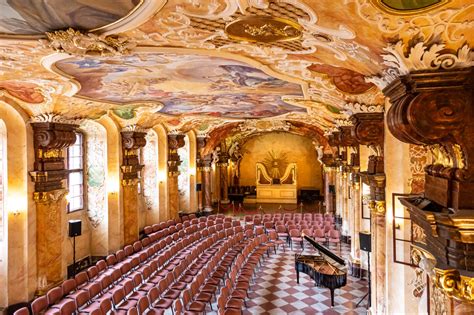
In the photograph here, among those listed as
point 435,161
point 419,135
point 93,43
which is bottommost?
point 435,161

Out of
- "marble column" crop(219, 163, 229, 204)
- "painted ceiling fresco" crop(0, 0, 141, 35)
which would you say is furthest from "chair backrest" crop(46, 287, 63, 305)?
"marble column" crop(219, 163, 229, 204)

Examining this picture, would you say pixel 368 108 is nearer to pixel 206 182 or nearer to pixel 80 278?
pixel 80 278

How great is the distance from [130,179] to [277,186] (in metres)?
17.0

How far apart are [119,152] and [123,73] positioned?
284 inches

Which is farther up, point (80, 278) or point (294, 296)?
point (80, 278)

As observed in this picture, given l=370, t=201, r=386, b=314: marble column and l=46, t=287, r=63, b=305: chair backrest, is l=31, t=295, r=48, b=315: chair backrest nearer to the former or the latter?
l=46, t=287, r=63, b=305: chair backrest

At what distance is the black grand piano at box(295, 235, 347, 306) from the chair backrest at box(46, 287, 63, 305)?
7014mm

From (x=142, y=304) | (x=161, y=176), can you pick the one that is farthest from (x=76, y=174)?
(x=142, y=304)

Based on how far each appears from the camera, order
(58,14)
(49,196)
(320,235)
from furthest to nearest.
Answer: (320,235)
(49,196)
(58,14)

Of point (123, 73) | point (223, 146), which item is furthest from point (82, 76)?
point (223, 146)

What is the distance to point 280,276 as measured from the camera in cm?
1293

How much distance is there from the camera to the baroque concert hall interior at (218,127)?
10.2 ft

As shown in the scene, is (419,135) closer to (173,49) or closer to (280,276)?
(173,49)

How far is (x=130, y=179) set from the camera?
14.1m
